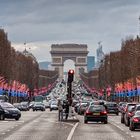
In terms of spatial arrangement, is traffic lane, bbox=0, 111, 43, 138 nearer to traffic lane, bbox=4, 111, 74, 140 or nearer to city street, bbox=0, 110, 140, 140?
city street, bbox=0, 110, 140, 140

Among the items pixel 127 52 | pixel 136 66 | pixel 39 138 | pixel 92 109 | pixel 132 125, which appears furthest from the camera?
pixel 127 52

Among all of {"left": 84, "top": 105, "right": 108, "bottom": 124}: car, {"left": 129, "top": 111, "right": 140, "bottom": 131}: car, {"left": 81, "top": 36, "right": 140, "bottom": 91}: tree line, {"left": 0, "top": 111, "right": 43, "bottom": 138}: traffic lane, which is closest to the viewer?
{"left": 129, "top": 111, "right": 140, "bottom": 131}: car

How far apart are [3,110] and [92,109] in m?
9.44

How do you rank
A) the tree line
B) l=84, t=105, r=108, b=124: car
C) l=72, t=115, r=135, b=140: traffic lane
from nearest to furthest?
1. l=72, t=115, r=135, b=140: traffic lane
2. l=84, t=105, r=108, b=124: car
3. the tree line

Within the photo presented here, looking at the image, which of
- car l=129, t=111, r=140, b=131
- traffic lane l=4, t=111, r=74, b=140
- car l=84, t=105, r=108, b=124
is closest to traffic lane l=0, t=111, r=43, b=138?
traffic lane l=4, t=111, r=74, b=140

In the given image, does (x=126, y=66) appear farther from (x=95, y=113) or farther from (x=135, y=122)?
(x=135, y=122)

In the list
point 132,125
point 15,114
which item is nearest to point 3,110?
point 15,114

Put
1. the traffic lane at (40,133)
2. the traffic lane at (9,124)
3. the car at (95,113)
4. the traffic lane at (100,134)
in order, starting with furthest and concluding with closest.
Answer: the car at (95,113) < the traffic lane at (9,124) < the traffic lane at (40,133) < the traffic lane at (100,134)

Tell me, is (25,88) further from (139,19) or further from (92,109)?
(92,109)

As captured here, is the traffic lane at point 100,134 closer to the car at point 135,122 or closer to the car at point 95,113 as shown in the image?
the car at point 135,122

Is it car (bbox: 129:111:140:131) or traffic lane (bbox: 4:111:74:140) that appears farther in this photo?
car (bbox: 129:111:140:131)

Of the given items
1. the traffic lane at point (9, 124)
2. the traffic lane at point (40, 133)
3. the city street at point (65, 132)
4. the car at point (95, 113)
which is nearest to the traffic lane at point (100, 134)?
the city street at point (65, 132)

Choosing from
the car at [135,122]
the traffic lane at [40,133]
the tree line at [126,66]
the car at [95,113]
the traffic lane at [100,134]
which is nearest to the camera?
the traffic lane at [100,134]

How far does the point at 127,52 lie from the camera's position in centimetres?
14100
